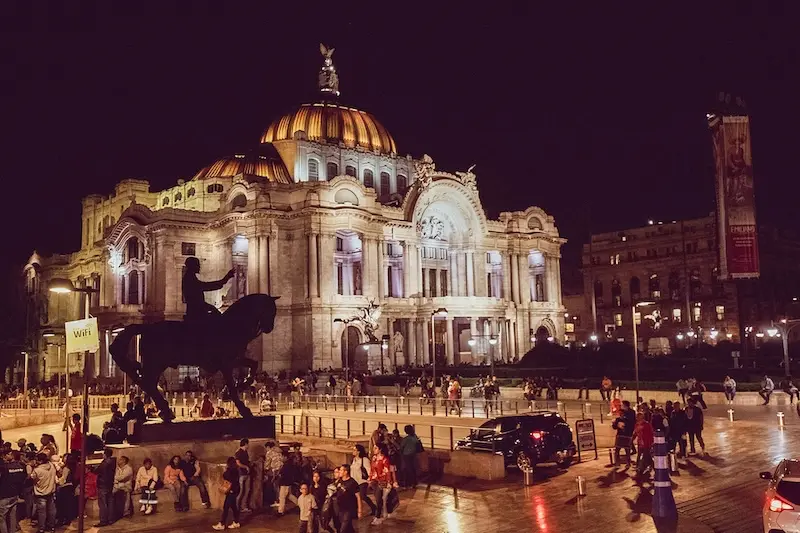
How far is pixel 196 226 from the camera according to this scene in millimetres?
72812

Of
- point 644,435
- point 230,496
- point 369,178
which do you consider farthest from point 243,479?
Result: point 369,178

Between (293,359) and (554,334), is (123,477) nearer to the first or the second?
(293,359)

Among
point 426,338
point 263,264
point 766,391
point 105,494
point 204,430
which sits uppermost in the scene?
point 263,264

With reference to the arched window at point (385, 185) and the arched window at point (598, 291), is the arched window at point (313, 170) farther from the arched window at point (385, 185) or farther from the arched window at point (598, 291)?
the arched window at point (598, 291)

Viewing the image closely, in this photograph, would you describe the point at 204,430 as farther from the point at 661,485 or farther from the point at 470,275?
the point at 470,275

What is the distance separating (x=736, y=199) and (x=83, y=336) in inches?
1332

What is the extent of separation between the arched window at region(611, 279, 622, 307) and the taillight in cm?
9066

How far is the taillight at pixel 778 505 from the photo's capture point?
438 inches

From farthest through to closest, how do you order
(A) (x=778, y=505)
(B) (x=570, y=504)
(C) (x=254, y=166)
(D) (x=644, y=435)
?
1. (C) (x=254, y=166)
2. (D) (x=644, y=435)
3. (B) (x=570, y=504)
4. (A) (x=778, y=505)

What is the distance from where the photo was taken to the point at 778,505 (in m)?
11.3

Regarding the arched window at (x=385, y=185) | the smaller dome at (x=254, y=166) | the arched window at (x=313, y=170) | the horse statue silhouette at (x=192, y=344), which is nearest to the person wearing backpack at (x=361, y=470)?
the horse statue silhouette at (x=192, y=344)

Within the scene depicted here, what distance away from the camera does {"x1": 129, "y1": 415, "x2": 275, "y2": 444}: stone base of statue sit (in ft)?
67.5

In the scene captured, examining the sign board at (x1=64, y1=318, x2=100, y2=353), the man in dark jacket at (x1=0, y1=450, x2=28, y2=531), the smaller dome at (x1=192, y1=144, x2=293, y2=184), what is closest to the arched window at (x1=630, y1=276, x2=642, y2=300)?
the smaller dome at (x1=192, y1=144, x2=293, y2=184)

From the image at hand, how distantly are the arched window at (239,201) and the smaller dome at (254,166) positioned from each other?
5547 mm
